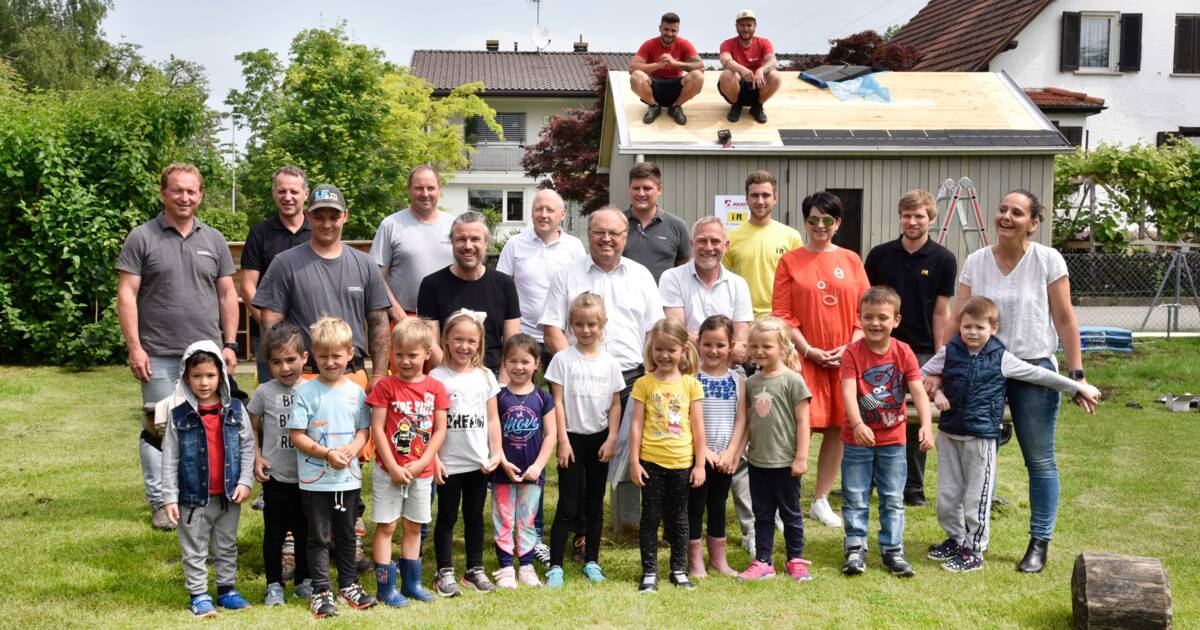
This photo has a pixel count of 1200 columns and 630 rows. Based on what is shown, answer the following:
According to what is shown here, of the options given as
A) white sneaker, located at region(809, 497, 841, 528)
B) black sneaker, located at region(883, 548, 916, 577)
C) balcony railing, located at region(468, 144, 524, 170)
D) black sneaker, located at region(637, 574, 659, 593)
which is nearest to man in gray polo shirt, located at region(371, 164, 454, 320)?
black sneaker, located at region(637, 574, 659, 593)

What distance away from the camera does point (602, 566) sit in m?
5.39

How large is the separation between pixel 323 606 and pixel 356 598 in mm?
174

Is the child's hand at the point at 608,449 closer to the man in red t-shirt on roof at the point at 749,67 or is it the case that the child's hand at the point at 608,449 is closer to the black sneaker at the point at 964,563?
the black sneaker at the point at 964,563

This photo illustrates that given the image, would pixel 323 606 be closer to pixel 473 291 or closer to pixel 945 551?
pixel 473 291

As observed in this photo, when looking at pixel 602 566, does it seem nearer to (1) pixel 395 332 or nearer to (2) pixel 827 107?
(1) pixel 395 332

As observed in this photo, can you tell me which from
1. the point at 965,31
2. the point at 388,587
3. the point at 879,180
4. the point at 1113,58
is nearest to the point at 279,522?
the point at 388,587

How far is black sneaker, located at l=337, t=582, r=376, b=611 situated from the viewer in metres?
4.62

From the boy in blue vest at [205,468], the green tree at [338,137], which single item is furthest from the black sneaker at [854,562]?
the green tree at [338,137]

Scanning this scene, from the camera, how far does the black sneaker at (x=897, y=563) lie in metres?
5.18

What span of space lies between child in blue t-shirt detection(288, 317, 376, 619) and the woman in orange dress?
243 centimetres

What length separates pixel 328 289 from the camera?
5133 mm

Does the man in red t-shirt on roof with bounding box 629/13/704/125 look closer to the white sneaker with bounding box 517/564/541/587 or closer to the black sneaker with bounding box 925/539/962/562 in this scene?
the black sneaker with bounding box 925/539/962/562

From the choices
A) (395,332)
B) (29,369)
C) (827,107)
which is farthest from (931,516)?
(29,369)

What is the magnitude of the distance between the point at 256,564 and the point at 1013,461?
18.9 ft
